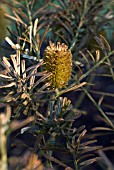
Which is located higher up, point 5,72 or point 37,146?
point 5,72

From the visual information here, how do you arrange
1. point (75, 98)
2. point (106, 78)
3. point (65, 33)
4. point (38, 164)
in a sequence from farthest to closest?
1. point (106, 78)
2. point (75, 98)
3. point (65, 33)
4. point (38, 164)

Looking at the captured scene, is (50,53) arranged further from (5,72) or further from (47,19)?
(47,19)

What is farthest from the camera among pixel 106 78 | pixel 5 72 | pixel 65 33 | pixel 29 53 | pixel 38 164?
pixel 106 78

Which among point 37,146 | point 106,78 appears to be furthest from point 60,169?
point 106,78

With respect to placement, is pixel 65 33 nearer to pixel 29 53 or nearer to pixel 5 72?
pixel 29 53

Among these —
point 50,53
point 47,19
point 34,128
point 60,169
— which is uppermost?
point 47,19

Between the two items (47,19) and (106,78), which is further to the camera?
(106,78)
